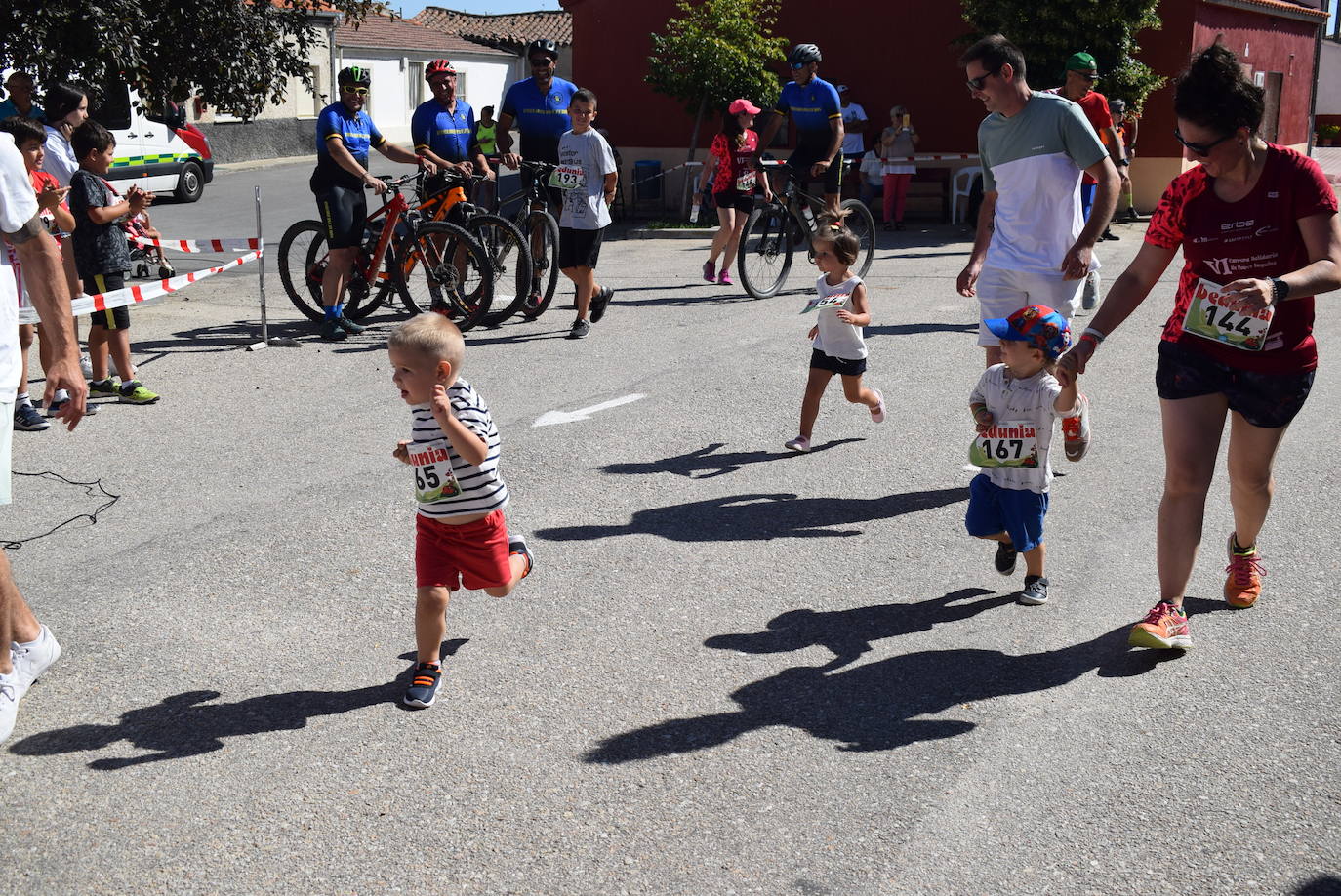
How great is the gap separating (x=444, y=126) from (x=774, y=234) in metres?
3.12

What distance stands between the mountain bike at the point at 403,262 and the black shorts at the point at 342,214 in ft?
0.43

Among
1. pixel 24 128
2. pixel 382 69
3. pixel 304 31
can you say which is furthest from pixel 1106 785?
pixel 382 69

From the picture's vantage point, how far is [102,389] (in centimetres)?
816

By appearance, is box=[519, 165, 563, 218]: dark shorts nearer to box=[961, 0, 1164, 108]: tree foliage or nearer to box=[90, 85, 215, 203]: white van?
box=[961, 0, 1164, 108]: tree foliage

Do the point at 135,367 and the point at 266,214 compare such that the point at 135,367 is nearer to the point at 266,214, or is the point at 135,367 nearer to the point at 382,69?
the point at 266,214

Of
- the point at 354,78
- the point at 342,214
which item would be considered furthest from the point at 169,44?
the point at 342,214

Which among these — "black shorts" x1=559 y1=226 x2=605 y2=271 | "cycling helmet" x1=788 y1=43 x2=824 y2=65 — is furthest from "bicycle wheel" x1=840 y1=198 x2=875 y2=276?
"black shorts" x1=559 y1=226 x2=605 y2=271

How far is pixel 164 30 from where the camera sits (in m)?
11.4

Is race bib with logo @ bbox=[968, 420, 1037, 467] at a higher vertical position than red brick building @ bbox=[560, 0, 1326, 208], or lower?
lower

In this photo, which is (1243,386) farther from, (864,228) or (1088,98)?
(864,228)

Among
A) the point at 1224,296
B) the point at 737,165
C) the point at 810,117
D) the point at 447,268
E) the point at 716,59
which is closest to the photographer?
the point at 1224,296

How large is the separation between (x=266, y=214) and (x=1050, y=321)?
20.5m

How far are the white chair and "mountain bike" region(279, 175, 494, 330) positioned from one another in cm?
1158

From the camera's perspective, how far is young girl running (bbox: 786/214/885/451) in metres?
6.77
